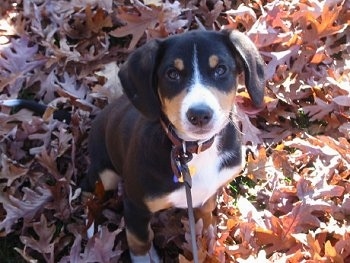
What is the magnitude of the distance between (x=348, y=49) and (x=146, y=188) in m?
2.24

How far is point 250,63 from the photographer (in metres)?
3.06

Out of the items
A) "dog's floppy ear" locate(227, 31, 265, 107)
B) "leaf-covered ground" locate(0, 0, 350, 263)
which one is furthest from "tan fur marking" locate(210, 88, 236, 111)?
"leaf-covered ground" locate(0, 0, 350, 263)

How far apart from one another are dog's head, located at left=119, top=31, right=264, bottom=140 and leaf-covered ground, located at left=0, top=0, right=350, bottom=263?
835 mm

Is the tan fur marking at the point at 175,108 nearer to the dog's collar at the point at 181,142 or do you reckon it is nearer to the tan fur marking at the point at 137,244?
the dog's collar at the point at 181,142

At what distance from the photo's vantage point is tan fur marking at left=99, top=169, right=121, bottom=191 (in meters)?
3.91

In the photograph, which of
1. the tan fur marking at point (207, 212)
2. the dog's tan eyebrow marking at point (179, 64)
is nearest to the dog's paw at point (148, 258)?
the tan fur marking at point (207, 212)

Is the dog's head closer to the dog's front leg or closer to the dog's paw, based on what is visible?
the dog's front leg

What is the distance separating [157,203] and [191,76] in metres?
0.70

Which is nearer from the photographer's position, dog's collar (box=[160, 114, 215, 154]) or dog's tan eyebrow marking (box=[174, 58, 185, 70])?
dog's tan eyebrow marking (box=[174, 58, 185, 70])

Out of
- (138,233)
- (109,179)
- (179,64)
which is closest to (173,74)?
(179,64)

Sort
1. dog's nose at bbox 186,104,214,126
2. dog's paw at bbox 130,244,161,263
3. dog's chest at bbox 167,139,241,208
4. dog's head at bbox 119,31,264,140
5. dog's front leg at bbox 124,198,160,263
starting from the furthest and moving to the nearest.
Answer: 1. dog's paw at bbox 130,244,161,263
2. dog's front leg at bbox 124,198,160,263
3. dog's chest at bbox 167,139,241,208
4. dog's head at bbox 119,31,264,140
5. dog's nose at bbox 186,104,214,126

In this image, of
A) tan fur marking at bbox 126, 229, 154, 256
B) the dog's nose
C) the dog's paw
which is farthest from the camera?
the dog's paw

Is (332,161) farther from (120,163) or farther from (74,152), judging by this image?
(74,152)

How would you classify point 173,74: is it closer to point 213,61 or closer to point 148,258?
point 213,61
